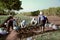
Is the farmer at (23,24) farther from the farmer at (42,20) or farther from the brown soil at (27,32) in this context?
the farmer at (42,20)

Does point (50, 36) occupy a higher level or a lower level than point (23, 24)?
lower

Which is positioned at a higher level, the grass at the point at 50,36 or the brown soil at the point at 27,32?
the brown soil at the point at 27,32

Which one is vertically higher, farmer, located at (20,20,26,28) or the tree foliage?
the tree foliage

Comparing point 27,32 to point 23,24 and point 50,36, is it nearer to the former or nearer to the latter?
point 23,24

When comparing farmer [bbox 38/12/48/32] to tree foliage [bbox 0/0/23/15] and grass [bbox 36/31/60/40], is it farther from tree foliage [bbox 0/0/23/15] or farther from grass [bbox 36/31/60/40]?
tree foliage [bbox 0/0/23/15]

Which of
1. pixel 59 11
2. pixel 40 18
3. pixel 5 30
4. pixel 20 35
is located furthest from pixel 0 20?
pixel 59 11

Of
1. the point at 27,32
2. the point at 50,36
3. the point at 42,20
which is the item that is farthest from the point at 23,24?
the point at 50,36

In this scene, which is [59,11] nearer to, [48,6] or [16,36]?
[48,6]

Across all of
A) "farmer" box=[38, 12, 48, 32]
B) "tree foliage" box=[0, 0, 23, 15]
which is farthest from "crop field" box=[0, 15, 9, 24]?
"farmer" box=[38, 12, 48, 32]

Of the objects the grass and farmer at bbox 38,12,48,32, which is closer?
the grass

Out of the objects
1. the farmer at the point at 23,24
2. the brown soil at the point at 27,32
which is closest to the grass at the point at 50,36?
the brown soil at the point at 27,32

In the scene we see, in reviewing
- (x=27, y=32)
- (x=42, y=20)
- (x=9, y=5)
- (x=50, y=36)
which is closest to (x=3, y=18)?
(x=9, y=5)

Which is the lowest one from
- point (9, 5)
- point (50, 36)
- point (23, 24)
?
point (50, 36)

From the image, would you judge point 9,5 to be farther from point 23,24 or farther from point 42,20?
point 42,20
